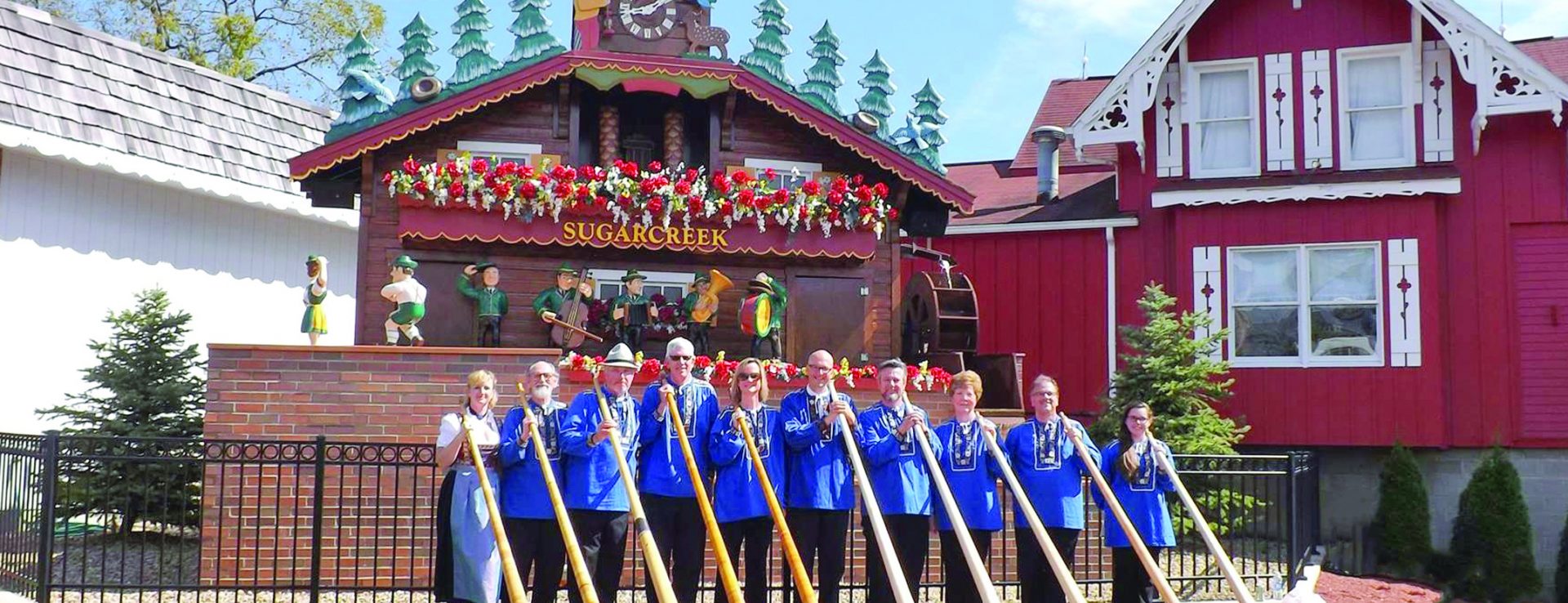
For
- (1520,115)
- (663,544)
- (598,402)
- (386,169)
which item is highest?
(1520,115)

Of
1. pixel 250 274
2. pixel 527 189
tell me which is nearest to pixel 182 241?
pixel 250 274

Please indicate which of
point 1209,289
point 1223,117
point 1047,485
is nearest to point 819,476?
point 1047,485

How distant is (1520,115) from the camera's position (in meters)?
15.3

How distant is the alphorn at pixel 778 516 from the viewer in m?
6.63

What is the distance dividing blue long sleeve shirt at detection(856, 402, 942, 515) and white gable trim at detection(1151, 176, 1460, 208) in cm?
883

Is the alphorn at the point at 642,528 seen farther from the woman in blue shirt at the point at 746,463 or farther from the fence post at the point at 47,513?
the fence post at the point at 47,513

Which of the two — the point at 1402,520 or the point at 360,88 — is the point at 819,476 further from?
the point at 1402,520

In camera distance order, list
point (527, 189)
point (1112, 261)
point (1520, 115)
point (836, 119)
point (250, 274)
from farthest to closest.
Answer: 1. point (250, 274)
2. point (1112, 261)
3. point (1520, 115)
4. point (836, 119)
5. point (527, 189)

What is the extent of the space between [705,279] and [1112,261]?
19.3 ft

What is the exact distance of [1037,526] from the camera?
24.9 feet

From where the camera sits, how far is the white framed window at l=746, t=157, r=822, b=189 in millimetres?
14781

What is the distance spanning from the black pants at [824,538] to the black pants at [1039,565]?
1.08 meters

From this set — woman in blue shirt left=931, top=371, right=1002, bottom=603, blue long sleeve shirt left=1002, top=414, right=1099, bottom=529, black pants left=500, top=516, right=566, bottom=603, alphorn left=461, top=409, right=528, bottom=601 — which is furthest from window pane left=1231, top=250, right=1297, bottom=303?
alphorn left=461, top=409, right=528, bottom=601

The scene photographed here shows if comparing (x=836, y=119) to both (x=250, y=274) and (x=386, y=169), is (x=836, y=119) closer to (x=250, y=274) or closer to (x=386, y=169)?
(x=386, y=169)
